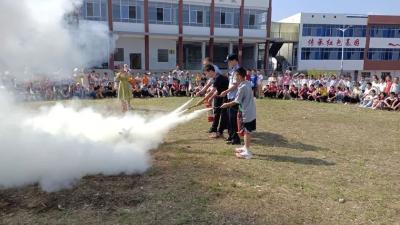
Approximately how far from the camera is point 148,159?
7547 mm

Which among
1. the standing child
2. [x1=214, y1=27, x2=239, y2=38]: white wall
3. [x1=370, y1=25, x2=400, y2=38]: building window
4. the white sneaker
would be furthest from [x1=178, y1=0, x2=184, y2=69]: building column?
the white sneaker

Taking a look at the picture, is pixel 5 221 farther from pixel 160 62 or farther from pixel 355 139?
pixel 160 62

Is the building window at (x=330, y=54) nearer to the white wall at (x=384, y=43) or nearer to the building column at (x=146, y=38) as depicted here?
the white wall at (x=384, y=43)

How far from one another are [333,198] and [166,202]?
8.38 ft

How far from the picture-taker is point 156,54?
43.2 meters

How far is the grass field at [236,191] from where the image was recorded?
5.15 m

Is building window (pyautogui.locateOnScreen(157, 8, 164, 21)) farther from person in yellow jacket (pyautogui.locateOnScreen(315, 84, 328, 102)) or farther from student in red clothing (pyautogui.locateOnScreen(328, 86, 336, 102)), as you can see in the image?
student in red clothing (pyautogui.locateOnScreen(328, 86, 336, 102))

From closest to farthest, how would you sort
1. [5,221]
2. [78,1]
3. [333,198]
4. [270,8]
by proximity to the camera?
[5,221] < [333,198] < [78,1] < [270,8]

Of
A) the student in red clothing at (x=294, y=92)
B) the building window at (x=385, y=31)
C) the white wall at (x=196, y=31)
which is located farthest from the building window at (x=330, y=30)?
the student in red clothing at (x=294, y=92)

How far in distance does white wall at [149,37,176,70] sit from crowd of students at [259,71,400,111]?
20934mm

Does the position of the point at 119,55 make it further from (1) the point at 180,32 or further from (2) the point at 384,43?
(2) the point at 384,43

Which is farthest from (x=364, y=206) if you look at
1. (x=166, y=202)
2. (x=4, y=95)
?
(x=4, y=95)

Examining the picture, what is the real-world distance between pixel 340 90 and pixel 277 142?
13.9m

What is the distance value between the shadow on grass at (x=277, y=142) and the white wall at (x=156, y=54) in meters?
33.4
